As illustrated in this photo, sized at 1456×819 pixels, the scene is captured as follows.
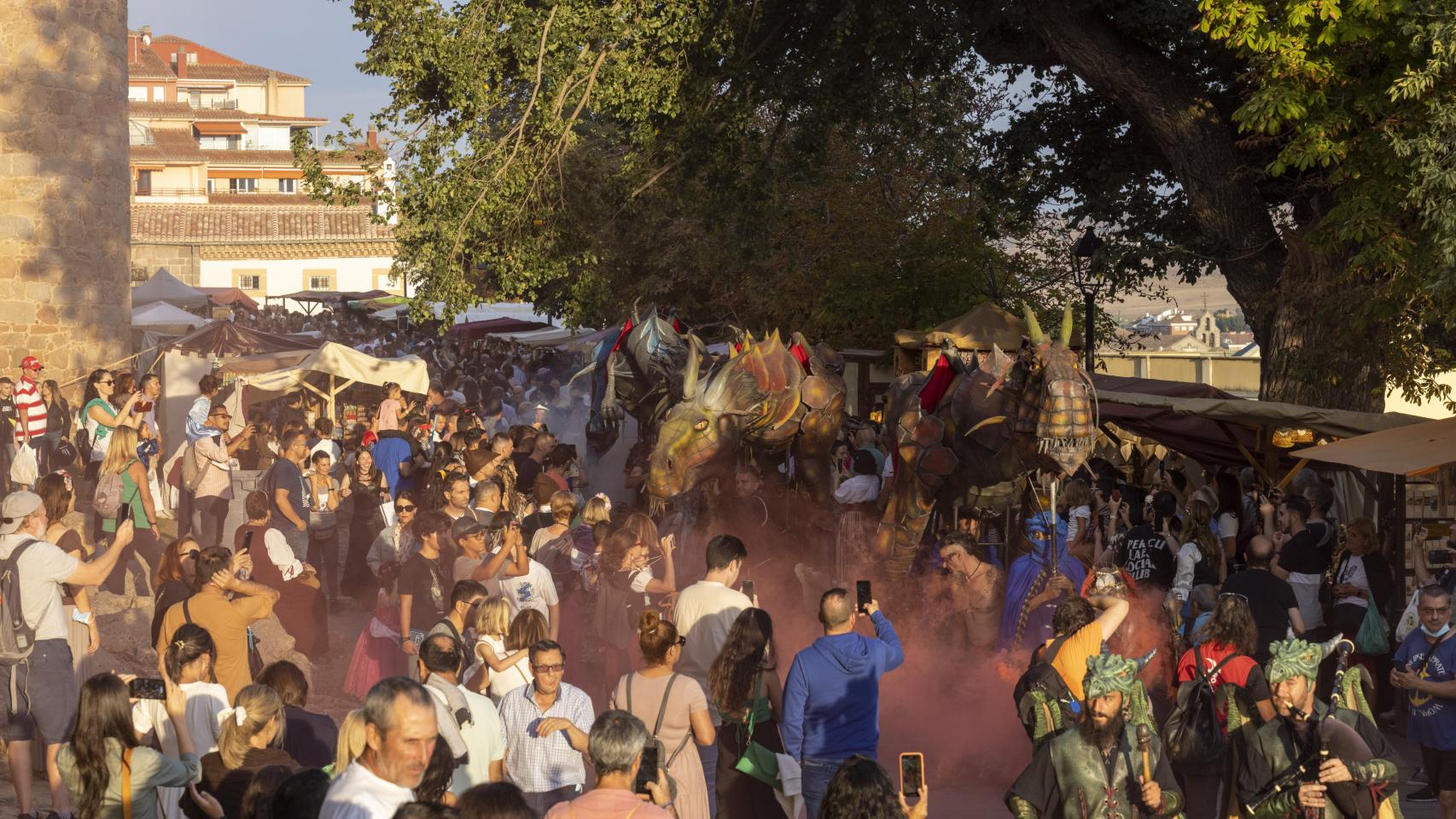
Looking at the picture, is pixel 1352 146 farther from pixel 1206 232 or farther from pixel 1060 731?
pixel 1060 731

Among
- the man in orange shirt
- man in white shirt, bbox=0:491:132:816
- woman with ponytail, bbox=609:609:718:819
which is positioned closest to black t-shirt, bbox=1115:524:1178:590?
woman with ponytail, bbox=609:609:718:819

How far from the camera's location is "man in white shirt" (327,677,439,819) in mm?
5023

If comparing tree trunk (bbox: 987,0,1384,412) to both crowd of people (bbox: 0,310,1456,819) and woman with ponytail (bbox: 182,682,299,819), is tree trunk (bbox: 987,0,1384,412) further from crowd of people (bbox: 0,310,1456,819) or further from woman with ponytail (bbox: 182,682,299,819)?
woman with ponytail (bbox: 182,682,299,819)

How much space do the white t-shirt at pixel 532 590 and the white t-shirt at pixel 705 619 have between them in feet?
4.28

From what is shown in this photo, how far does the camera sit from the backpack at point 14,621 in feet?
28.1

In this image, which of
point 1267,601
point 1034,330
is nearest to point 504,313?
point 1034,330

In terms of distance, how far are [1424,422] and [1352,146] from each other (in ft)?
11.8

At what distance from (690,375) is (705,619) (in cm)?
542

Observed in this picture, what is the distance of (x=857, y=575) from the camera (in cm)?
1252

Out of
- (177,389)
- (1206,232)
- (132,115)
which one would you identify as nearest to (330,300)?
(132,115)

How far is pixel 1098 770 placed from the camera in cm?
614

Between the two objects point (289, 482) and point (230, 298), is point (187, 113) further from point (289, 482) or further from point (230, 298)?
point (289, 482)

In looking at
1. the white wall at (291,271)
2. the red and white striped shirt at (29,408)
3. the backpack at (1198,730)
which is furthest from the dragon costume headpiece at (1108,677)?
the white wall at (291,271)

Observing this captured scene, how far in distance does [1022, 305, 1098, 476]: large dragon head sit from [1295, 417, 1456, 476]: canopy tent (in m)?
2.61
